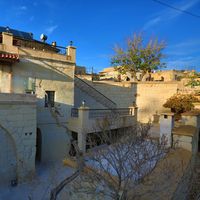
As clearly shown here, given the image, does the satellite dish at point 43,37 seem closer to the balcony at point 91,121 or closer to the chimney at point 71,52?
the chimney at point 71,52

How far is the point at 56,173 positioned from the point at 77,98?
25.5ft

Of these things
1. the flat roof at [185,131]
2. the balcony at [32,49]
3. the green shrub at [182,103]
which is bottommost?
the flat roof at [185,131]

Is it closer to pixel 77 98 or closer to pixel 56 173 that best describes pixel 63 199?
pixel 56 173

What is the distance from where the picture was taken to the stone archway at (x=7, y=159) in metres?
7.77

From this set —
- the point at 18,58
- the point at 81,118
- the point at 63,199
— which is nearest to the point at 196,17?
the point at 81,118

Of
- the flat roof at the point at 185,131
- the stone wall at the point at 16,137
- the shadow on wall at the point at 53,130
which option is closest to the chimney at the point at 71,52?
the shadow on wall at the point at 53,130

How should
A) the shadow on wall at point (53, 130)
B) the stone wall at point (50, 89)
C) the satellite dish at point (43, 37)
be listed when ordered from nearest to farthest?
1. the stone wall at point (50, 89)
2. the shadow on wall at point (53, 130)
3. the satellite dish at point (43, 37)

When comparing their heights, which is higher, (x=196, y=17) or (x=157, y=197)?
(x=196, y=17)

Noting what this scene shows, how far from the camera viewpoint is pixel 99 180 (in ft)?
13.1

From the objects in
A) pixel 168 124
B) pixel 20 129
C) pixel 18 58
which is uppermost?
pixel 18 58

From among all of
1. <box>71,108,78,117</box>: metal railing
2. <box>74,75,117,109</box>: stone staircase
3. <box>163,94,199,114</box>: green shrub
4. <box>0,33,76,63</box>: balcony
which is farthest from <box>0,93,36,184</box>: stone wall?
<box>163,94,199,114</box>: green shrub

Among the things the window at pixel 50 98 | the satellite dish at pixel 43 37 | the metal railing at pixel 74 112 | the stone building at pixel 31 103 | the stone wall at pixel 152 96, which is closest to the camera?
the stone building at pixel 31 103

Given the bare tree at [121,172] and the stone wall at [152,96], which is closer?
the bare tree at [121,172]

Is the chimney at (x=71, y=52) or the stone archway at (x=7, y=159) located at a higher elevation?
the chimney at (x=71, y=52)
